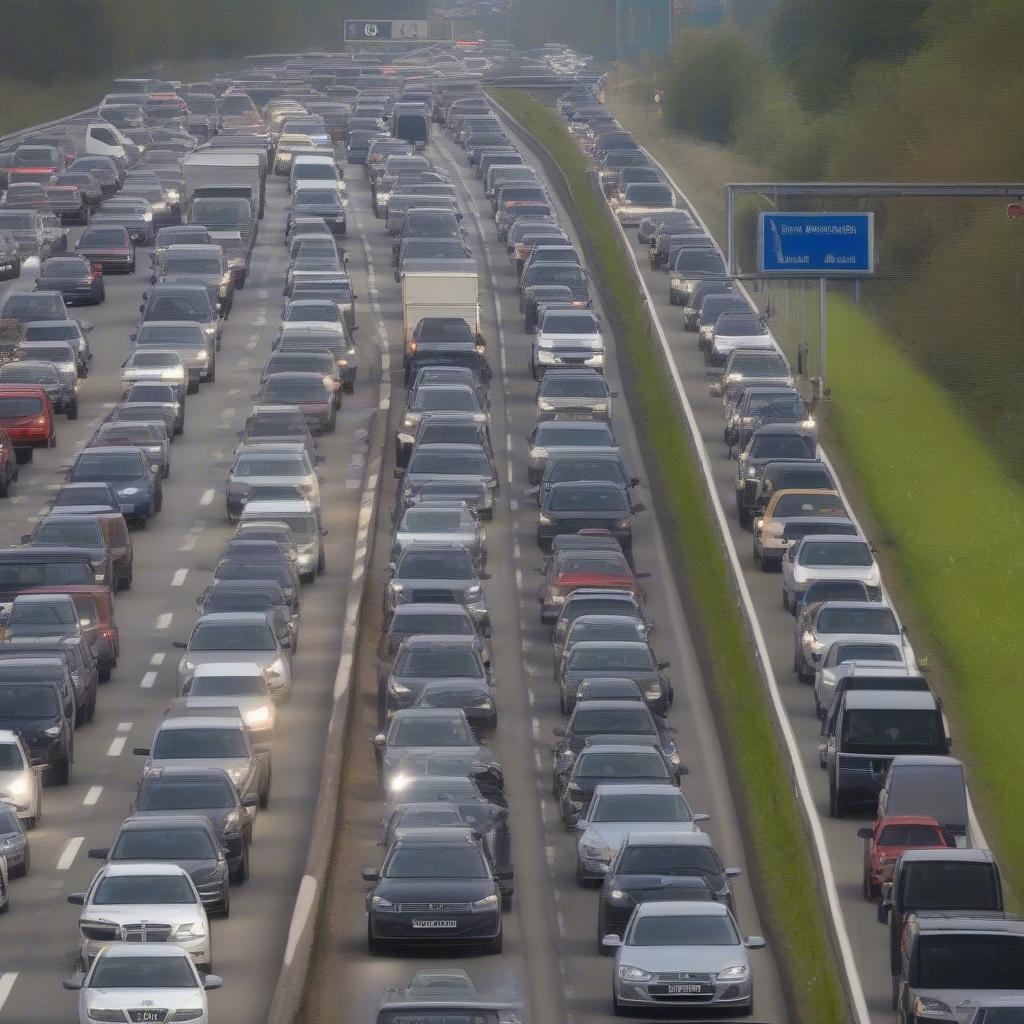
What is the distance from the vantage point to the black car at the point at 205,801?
27.6 m

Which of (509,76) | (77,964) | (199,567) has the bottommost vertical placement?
(509,76)

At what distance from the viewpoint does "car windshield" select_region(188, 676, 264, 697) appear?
1284 inches

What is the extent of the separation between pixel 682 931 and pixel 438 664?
35.8ft

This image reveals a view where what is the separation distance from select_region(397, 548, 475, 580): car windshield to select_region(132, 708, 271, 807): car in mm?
8588

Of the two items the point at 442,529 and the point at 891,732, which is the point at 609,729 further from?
the point at 442,529

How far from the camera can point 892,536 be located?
46.9 meters

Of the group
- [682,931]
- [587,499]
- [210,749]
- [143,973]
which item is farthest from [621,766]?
[587,499]

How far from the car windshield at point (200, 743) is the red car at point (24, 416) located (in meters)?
20.2

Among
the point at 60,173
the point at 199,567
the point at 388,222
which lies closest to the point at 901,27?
the point at 388,222

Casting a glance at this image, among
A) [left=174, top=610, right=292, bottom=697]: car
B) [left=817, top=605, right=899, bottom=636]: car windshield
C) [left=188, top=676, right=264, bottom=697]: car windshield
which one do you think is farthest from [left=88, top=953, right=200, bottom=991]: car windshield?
[left=817, top=605, right=899, bottom=636]: car windshield

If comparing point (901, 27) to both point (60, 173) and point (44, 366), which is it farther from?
point (44, 366)

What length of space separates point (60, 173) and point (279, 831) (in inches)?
2241

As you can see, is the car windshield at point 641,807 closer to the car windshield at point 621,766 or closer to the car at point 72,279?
the car windshield at point 621,766

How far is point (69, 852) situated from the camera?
2942cm
